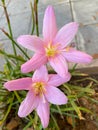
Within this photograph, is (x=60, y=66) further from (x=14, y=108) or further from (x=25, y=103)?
(x=14, y=108)

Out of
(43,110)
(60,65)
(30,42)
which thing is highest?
(30,42)

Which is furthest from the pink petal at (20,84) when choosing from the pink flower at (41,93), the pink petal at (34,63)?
the pink petal at (34,63)

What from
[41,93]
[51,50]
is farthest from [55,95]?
[51,50]

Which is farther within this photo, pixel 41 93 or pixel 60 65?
pixel 41 93

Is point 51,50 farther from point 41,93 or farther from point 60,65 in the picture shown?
point 41,93

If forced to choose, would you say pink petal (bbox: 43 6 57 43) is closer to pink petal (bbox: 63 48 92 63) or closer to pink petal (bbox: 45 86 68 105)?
pink petal (bbox: 63 48 92 63)

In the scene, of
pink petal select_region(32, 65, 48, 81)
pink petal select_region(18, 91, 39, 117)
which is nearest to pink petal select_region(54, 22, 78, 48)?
pink petal select_region(32, 65, 48, 81)

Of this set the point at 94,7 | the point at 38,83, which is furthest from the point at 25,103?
the point at 94,7
